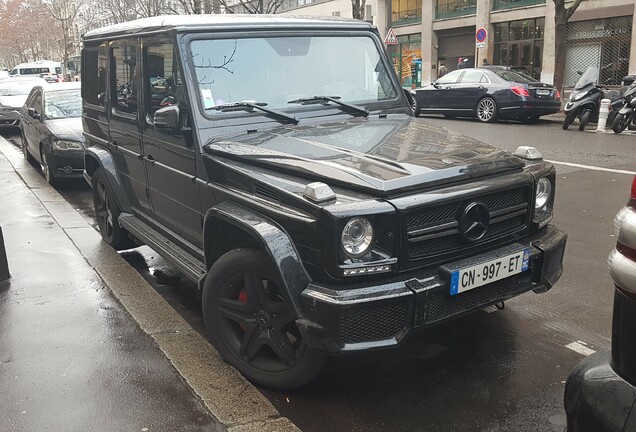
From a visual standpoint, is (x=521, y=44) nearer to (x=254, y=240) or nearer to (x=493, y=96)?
(x=493, y=96)

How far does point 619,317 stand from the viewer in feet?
6.09

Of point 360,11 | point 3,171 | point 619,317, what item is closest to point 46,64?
point 360,11

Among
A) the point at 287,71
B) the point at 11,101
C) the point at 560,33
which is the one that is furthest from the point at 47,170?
the point at 560,33

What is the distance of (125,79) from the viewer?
5.20m

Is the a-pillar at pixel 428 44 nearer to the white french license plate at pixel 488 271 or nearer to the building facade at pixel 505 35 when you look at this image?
the building facade at pixel 505 35

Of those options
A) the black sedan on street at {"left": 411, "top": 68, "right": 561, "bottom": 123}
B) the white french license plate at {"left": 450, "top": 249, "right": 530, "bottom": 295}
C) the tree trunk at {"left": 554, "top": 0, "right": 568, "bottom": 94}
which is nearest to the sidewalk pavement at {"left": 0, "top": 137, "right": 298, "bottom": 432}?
the white french license plate at {"left": 450, "top": 249, "right": 530, "bottom": 295}

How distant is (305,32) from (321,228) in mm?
2063

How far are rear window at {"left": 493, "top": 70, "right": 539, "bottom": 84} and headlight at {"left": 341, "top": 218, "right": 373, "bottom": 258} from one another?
49.8ft

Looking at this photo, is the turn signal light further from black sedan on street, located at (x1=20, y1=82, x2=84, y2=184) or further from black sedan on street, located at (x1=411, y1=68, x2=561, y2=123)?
black sedan on street, located at (x1=20, y1=82, x2=84, y2=184)

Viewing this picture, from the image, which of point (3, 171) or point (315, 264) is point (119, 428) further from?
point (3, 171)

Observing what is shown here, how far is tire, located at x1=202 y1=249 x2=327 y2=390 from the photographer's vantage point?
129 inches

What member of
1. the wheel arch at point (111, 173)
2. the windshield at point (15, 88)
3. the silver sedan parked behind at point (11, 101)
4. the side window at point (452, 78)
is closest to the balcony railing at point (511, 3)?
the side window at point (452, 78)

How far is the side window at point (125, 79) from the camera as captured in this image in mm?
4984

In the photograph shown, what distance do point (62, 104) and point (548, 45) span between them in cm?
2179
